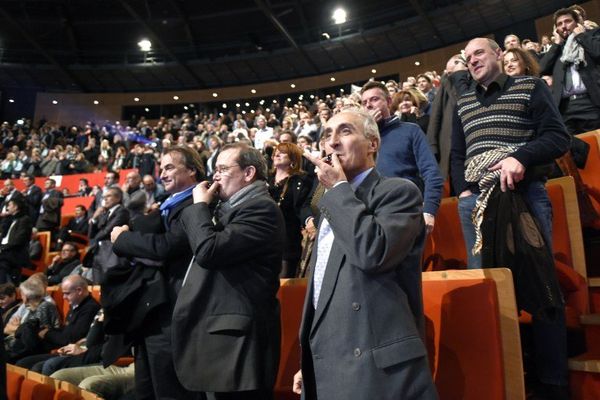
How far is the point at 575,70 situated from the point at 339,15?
42.0 ft

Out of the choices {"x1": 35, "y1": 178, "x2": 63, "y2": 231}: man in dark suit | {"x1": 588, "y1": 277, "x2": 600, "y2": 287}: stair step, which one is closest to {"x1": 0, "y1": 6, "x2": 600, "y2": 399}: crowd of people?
{"x1": 588, "y1": 277, "x2": 600, "y2": 287}: stair step

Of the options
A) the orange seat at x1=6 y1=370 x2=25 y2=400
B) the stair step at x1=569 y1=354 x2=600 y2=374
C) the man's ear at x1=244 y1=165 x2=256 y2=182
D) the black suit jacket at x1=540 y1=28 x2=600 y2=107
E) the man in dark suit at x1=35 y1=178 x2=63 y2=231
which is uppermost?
the black suit jacket at x1=540 y1=28 x2=600 y2=107

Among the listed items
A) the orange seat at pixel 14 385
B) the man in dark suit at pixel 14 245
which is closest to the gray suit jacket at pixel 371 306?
the orange seat at pixel 14 385

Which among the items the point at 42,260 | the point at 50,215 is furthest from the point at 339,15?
the point at 42,260

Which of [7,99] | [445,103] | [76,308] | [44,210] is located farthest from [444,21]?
[7,99]

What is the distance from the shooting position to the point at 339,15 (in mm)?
15172

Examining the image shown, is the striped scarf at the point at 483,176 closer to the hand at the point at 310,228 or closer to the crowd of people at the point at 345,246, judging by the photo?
the crowd of people at the point at 345,246

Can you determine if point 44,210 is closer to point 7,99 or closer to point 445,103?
point 445,103

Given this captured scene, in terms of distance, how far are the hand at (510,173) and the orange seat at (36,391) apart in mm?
2071

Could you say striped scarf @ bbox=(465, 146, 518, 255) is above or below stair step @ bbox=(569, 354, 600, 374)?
above

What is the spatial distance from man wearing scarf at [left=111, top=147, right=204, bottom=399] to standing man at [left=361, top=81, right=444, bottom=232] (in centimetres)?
94

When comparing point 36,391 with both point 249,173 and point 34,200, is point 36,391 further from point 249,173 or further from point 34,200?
point 34,200

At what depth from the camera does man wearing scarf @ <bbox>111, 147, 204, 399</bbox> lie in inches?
73.0

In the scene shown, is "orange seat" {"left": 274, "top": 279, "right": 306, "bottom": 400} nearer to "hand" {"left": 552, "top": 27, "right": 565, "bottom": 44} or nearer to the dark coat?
the dark coat
